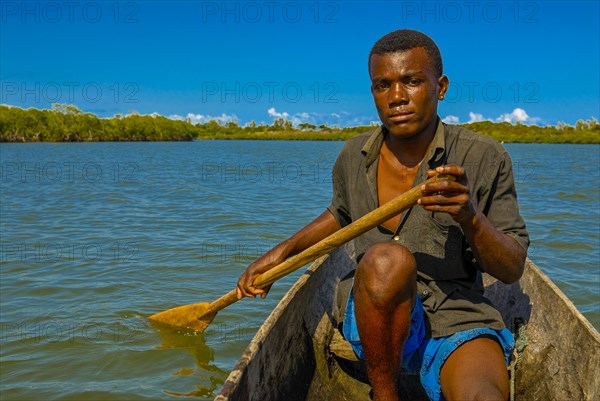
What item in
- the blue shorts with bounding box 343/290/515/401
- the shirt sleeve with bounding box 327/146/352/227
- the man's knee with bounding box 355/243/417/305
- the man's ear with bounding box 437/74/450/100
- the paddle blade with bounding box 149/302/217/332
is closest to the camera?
the man's knee with bounding box 355/243/417/305

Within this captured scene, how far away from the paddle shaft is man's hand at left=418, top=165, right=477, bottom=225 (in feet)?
0.07

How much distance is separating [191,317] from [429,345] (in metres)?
2.05

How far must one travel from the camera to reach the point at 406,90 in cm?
214

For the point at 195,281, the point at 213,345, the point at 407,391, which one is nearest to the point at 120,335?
the point at 213,345

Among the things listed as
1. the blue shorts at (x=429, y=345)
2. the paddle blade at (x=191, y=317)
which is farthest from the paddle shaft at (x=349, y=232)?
the paddle blade at (x=191, y=317)

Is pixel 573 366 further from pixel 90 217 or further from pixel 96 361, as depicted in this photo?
pixel 90 217

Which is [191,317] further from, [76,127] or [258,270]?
[76,127]

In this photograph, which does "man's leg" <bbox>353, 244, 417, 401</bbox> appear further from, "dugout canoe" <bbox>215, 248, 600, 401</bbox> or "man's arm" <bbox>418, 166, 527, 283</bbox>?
"dugout canoe" <bbox>215, 248, 600, 401</bbox>

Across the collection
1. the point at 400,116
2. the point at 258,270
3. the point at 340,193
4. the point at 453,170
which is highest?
the point at 400,116

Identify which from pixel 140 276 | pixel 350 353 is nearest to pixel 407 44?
pixel 350 353

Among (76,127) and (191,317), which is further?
(76,127)

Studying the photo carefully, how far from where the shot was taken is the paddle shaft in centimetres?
193

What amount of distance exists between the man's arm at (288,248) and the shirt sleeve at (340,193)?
4 cm

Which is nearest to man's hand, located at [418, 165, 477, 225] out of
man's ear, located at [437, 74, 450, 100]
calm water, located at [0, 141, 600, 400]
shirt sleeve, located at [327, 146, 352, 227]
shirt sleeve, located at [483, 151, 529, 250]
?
shirt sleeve, located at [483, 151, 529, 250]
